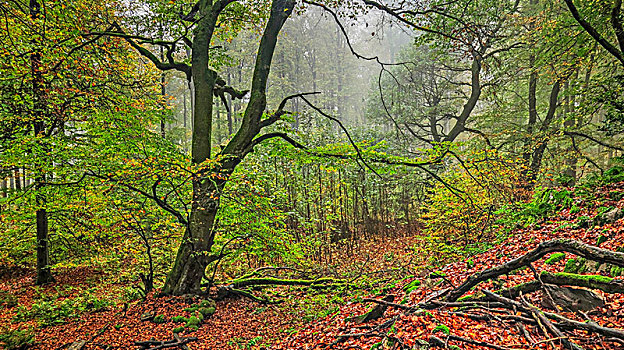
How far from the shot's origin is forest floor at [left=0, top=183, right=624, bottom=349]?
2520mm

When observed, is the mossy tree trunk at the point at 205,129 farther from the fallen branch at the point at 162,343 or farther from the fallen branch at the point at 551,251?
the fallen branch at the point at 551,251

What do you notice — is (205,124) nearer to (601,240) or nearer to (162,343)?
(162,343)

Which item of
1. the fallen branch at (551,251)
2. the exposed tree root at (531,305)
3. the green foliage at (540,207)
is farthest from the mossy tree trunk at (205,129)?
the green foliage at (540,207)

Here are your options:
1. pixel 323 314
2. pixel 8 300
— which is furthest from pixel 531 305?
pixel 8 300

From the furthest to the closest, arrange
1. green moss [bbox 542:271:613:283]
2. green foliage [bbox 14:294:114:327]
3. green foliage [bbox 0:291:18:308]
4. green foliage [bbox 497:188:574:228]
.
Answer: green foliage [bbox 0:291:18:308] → green foliage [bbox 14:294:114:327] → green foliage [bbox 497:188:574:228] → green moss [bbox 542:271:613:283]

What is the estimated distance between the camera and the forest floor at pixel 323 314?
8.27 ft

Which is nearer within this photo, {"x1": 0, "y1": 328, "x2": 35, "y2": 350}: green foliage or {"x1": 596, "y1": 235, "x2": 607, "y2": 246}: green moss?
{"x1": 596, "y1": 235, "x2": 607, "y2": 246}: green moss

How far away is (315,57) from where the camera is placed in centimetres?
2600

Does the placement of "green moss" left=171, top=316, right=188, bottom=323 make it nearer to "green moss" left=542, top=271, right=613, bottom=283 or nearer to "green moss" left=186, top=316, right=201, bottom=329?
"green moss" left=186, top=316, right=201, bottom=329

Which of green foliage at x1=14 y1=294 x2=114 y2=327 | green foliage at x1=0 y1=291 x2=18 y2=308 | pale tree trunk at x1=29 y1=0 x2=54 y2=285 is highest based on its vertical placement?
pale tree trunk at x1=29 y1=0 x2=54 y2=285

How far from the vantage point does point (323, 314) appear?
5.27 metres

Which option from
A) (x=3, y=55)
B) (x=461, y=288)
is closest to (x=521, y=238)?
(x=461, y=288)

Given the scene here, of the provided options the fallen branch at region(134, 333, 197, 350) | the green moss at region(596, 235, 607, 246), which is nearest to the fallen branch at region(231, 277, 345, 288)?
the fallen branch at region(134, 333, 197, 350)

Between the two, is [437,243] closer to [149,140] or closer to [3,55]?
[149,140]
